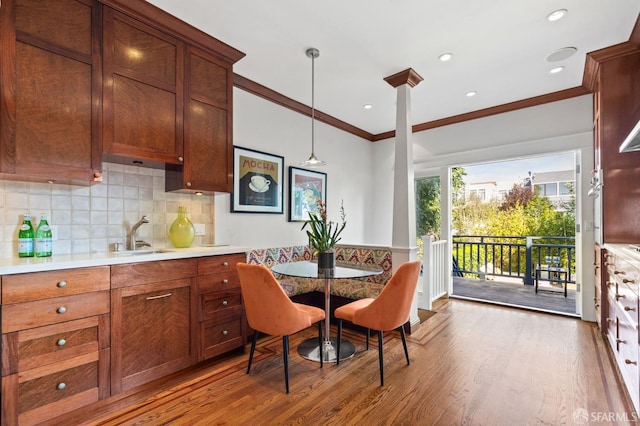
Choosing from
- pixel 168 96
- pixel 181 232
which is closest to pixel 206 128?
pixel 168 96

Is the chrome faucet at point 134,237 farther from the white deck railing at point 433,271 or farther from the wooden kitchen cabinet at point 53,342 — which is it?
the white deck railing at point 433,271

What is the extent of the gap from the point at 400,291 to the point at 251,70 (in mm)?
2563

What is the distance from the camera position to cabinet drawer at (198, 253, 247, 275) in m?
2.26

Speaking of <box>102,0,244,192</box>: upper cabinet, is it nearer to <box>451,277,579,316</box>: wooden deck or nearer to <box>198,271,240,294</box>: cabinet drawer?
<box>198,271,240,294</box>: cabinet drawer

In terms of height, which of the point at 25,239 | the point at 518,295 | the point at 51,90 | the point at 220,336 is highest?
the point at 51,90

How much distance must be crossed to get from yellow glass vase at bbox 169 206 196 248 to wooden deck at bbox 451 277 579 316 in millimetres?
3757

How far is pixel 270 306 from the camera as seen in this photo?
2.01 meters

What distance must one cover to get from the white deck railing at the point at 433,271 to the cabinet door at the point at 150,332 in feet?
9.17

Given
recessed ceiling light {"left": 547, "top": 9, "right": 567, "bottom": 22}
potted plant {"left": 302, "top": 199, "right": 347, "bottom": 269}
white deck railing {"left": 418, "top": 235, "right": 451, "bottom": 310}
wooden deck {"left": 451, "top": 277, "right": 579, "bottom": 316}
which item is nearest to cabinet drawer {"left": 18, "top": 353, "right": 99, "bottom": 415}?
potted plant {"left": 302, "top": 199, "right": 347, "bottom": 269}

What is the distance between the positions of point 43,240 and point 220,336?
1342mm

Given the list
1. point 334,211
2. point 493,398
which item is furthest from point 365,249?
point 493,398

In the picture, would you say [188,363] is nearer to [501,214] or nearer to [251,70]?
[251,70]

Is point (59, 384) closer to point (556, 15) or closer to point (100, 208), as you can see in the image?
point (100, 208)

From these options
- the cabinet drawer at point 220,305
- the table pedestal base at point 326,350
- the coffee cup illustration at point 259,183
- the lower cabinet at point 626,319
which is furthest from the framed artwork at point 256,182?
the lower cabinet at point 626,319
